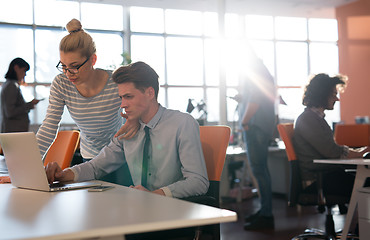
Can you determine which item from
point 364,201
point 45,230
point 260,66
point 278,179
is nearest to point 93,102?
point 45,230

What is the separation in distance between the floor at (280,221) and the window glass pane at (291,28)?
250 inches

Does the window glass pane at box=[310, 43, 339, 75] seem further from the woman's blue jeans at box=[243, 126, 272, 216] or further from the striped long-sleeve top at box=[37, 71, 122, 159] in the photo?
the striped long-sleeve top at box=[37, 71, 122, 159]

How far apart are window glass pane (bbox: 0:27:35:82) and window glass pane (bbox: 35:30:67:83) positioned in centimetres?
13

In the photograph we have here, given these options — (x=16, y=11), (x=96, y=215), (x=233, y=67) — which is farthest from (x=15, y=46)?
(x=96, y=215)

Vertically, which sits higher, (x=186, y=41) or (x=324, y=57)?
(x=186, y=41)

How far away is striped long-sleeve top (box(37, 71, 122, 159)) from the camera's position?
2213 millimetres

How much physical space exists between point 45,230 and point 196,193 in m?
0.91

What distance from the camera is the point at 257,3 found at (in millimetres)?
10023

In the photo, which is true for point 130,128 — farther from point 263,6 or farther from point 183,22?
point 263,6

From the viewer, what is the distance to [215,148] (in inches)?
78.1

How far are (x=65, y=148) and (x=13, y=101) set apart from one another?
267cm

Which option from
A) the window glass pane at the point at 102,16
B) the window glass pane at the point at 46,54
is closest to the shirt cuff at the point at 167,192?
the window glass pane at the point at 46,54

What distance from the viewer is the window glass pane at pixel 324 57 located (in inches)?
445

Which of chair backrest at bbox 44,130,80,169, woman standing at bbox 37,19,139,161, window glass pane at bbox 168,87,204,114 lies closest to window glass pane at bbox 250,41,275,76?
window glass pane at bbox 168,87,204,114
